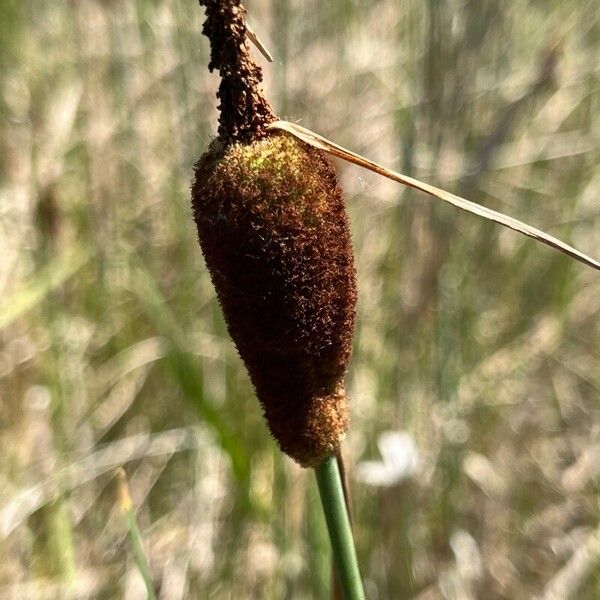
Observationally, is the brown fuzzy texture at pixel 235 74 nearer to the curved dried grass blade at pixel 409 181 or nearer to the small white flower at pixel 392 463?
Result: the curved dried grass blade at pixel 409 181

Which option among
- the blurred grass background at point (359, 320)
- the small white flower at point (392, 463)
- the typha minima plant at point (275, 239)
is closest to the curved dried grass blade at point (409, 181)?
the typha minima plant at point (275, 239)

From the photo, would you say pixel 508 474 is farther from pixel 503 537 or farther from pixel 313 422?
pixel 313 422

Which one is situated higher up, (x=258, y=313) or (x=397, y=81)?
(x=258, y=313)

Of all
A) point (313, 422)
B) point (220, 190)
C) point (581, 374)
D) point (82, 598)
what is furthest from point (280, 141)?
point (581, 374)

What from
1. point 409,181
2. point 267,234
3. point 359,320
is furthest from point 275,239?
point 359,320

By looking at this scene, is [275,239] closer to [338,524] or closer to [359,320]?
[338,524]

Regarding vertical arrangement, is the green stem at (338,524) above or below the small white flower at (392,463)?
above
